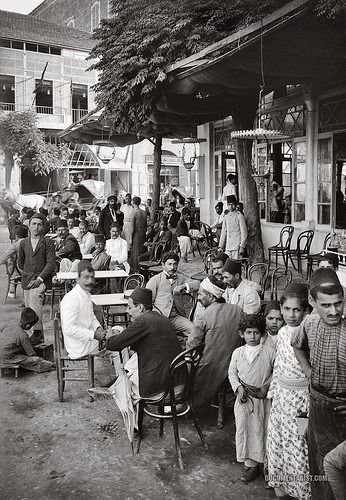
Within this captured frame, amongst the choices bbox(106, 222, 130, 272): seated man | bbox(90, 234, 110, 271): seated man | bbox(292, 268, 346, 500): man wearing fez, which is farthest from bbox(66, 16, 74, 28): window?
bbox(292, 268, 346, 500): man wearing fez

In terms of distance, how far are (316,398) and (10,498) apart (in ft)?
7.28

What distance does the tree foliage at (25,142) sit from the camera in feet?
84.0

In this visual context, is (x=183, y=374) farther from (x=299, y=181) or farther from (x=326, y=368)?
(x=299, y=181)

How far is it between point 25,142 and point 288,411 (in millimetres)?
24504

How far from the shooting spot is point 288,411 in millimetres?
3512

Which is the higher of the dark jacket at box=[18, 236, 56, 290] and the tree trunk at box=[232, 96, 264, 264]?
the tree trunk at box=[232, 96, 264, 264]

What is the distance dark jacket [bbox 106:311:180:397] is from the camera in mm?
4273

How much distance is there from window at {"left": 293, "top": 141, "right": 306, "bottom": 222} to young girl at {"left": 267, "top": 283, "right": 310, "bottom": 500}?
8427 millimetres

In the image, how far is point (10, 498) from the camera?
12.1 feet

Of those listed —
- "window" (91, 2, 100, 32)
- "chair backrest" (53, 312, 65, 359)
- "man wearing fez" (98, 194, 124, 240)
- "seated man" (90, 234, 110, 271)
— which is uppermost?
"window" (91, 2, 100, 32)

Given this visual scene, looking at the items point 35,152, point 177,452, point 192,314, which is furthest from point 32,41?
point 177,452

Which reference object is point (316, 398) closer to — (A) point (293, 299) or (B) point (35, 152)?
(A) point (293, 299)

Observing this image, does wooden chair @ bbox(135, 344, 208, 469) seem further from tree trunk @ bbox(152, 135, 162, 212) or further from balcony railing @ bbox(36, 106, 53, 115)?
balcony railing @ bbox(36, 106, 53, 115)

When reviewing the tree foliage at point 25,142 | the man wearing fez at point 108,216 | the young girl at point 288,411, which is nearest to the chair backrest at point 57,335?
the young girl at point 288,411
